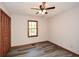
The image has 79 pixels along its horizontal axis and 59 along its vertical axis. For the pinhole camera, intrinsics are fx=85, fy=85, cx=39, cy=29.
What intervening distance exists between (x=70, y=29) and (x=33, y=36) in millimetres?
2471

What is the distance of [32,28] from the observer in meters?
5.43

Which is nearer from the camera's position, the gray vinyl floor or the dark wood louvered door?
the dark wood louvered door

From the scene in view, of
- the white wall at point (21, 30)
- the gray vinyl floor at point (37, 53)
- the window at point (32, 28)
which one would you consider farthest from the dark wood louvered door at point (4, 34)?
the window at point (32, 28)

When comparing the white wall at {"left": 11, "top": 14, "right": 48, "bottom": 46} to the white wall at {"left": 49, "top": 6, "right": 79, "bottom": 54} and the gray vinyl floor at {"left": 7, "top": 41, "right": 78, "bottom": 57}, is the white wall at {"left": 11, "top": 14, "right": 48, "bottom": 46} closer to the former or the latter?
the gray vinyl floor at {"left": 7, "top": 41, "right": 78, "bottom": 57}

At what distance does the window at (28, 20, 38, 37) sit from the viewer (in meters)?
5.27

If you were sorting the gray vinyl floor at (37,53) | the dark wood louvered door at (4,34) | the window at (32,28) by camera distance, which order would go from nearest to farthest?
the dark wood louvered door at (4,34) < the gray vinyl floor at (37,53) < the window at (32,28)

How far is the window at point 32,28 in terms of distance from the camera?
17.3ft

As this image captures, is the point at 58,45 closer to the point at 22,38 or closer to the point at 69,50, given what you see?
the point at 69,50

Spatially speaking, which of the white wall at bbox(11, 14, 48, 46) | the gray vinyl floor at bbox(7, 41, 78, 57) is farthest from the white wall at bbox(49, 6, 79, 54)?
the white wall at bbox(11, 14, 48, 46)

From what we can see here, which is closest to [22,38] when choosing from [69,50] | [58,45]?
[58,45]

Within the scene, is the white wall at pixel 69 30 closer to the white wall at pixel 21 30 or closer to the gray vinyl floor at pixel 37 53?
the gray vinyl floor at pixel 37 53

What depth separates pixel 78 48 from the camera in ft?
10.6

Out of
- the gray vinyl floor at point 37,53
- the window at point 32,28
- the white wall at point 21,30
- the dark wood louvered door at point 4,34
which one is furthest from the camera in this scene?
the window at point 32,28

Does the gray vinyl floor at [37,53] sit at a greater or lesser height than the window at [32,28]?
lesser
